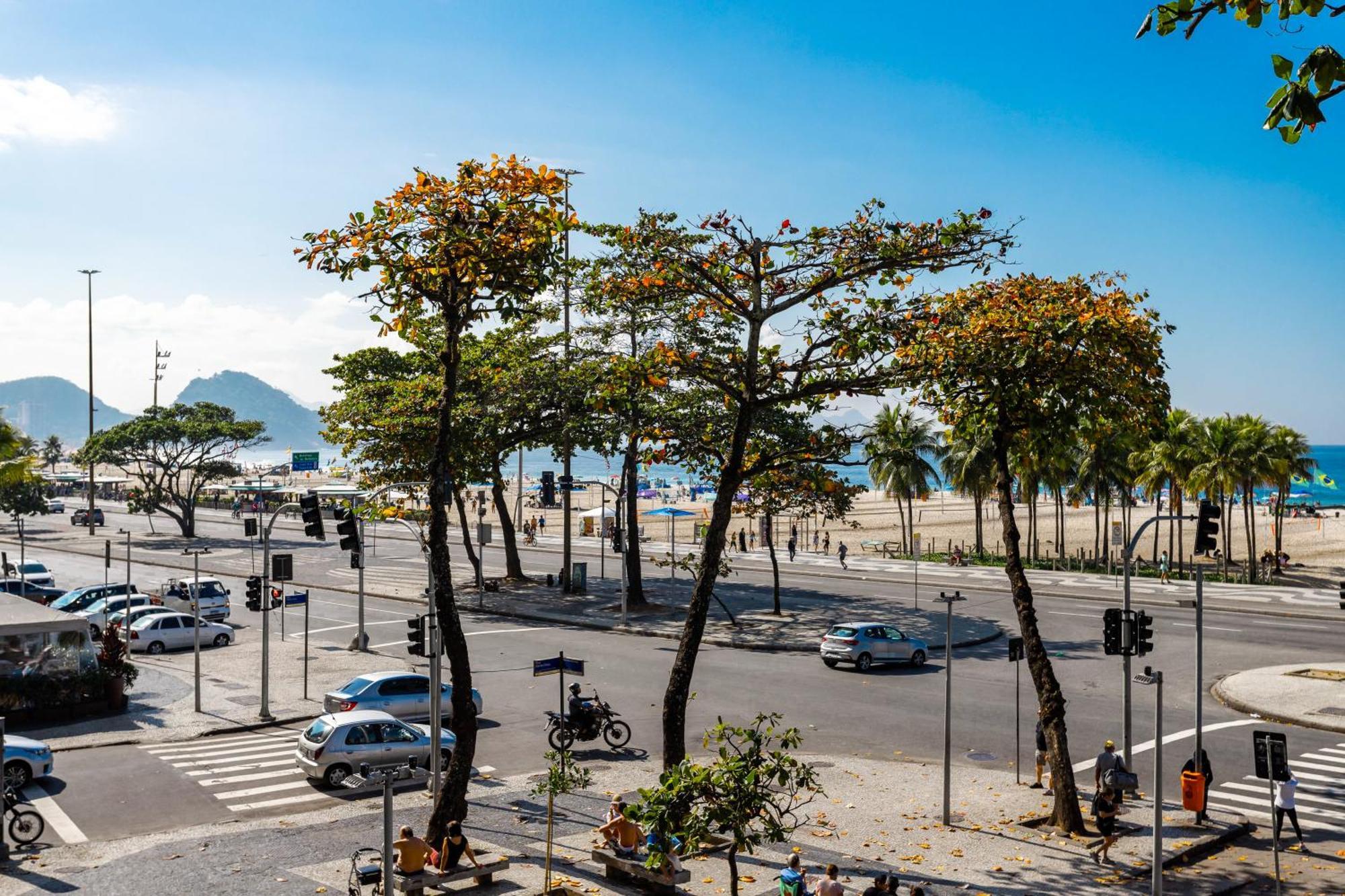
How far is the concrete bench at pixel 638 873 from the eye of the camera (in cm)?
1576

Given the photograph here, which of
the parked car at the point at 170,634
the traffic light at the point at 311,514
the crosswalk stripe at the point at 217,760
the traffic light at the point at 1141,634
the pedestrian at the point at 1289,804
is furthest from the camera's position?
the parked car at the point at 170,634

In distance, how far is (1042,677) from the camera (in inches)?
808

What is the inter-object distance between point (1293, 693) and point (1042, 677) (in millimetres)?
15373

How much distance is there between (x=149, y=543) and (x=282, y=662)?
5189cm

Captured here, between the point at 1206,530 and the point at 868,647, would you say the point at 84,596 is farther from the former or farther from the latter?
the point at 1206,530

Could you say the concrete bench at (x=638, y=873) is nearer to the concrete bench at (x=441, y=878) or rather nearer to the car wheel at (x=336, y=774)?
the concrete bench at (x=441, y=878)

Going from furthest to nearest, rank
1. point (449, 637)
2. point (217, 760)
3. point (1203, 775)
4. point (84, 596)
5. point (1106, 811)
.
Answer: point (84, 596) → point (217, 760) → point (1203, 775) → point (1106, 811) → point (449, 637)

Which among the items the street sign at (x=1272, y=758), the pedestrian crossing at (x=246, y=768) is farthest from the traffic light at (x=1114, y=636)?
the pedestrian crossing at (x=246, y=768)

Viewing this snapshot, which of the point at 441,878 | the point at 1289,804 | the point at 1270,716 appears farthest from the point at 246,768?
the point at 1270,716

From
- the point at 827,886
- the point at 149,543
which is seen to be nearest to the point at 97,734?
the point at 827,886

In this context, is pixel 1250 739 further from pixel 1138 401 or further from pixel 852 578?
pixel 852 578

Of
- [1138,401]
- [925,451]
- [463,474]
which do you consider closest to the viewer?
[1138,401]

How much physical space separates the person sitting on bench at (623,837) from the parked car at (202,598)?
31650mm

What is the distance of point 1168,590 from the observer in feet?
179
